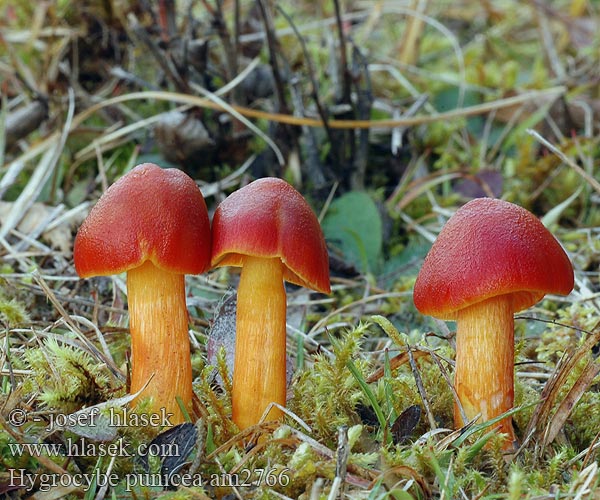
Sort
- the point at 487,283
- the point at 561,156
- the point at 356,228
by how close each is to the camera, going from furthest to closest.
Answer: the point at 356,228 < the point at 561,156 < the point at 487,283

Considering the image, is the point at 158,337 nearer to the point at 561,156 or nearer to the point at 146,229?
the point at 146,229

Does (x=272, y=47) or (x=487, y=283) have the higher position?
(x=272, y=47)

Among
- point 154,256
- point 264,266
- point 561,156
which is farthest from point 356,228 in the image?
point 154,256

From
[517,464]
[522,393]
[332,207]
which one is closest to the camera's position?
[517,464]

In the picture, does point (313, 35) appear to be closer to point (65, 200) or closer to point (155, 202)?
point (65, 200)

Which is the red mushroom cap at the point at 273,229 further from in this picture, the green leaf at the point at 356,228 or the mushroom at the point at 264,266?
the green leaf at the point at 356,228

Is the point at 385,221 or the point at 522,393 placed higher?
the point at 385,221

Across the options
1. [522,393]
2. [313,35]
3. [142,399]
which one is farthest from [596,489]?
[313,35]
